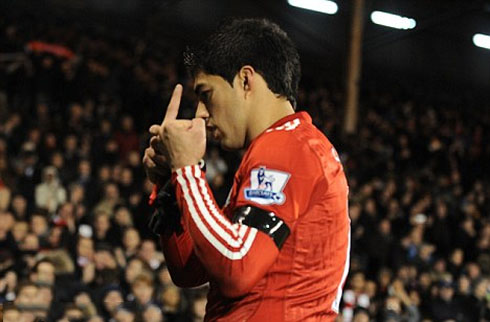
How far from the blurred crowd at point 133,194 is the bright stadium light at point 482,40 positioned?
3.62 m

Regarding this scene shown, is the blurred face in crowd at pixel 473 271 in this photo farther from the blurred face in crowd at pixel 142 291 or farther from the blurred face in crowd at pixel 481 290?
the blurred face in crowd at pixel 142 291

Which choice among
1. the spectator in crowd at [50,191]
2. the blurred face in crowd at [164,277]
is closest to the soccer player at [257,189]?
the blurred face in crowd at [164,277]

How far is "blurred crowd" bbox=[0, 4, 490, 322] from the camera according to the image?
835cm

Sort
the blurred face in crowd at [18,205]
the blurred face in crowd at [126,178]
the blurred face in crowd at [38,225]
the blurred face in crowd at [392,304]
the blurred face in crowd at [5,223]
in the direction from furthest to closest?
the blurred face in crowd at [126,178] < the blurred face in crowd at [392,304] < the blurred face in crowd at [18,205] < the blurred face in crowd at [38,225] < the blurred face in crowd at [5,223]

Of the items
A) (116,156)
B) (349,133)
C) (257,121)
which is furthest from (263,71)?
(349,133)

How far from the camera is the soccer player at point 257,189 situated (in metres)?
2.29

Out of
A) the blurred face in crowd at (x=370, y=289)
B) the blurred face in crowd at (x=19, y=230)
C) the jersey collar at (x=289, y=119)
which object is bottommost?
the blurred face in crowd at (x=370, y=289)

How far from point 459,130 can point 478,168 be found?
1.81 m

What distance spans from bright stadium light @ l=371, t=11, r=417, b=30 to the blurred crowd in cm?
257

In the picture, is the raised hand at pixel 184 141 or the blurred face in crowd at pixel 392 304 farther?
the blurred face in crowd at pixel 392 304

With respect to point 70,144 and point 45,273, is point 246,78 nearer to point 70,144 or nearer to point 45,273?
point 45,273

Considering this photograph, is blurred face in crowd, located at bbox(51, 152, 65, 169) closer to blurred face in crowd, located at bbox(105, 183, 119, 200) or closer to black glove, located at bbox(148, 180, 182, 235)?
blurred face in crowd, located at bbox(105, 183, 119, 200)

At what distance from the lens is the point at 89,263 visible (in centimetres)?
Result: 865

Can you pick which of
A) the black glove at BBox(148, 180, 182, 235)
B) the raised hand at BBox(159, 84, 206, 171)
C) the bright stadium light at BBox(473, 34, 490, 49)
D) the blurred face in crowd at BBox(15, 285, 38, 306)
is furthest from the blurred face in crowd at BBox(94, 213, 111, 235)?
the bright stadium light at BBox(473, 34, 490, 49)
